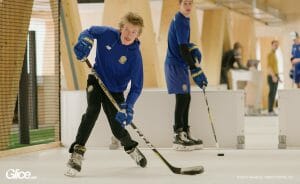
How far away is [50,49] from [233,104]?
12.4ft

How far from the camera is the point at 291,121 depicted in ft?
21.1

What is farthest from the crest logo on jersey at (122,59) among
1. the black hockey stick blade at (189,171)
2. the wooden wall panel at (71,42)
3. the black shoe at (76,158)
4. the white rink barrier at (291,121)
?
the wooden wall panel at (71,42)

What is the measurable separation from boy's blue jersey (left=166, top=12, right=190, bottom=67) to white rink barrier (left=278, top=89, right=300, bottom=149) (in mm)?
1148

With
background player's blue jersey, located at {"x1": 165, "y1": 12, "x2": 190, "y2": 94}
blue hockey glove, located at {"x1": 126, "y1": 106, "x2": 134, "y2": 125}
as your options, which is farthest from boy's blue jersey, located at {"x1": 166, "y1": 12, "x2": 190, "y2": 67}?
blue hockey glove, located at {"x1": 126, "y1": 106, "x2": 134, "y2": 125}

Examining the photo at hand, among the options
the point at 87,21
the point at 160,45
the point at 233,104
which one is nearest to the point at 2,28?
the point at 233,104

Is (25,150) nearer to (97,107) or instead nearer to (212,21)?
(97,107)

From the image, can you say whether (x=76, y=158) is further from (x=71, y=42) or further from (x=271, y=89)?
(x=271, y=89)

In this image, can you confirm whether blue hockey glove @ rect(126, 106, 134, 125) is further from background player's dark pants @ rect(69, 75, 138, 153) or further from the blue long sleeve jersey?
background player's dark pants @ rect(69, 75, 138, 153)

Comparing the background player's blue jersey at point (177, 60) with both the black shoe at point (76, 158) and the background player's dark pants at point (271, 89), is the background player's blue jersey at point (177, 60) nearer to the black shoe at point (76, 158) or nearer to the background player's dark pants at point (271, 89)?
the black shoe at point (76, 158)

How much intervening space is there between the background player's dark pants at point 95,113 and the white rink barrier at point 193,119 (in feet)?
5.12

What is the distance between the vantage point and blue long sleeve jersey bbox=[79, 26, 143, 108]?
467 cm

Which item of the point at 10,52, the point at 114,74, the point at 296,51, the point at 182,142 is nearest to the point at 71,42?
the point at 10,52

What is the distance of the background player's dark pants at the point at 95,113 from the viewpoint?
15.0 ft

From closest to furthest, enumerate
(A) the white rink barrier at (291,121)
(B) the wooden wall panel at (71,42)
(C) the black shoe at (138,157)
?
1. (C) the black shoe at (138,157)
2. (A) the white rink barrier at (291,121)
3. (B) the wooden wall panel at (71,42)
